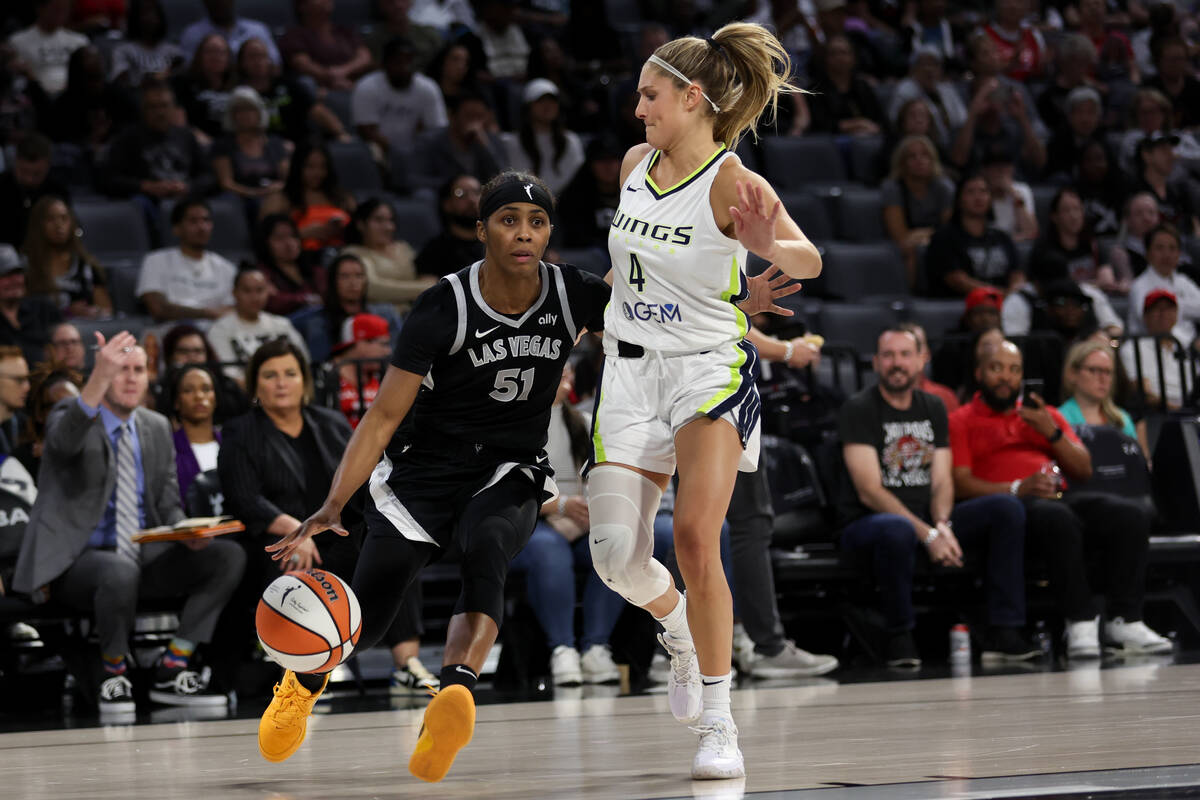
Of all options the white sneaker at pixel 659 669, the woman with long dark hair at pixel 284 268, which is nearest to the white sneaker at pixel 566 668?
the white sneaker at pixel 659 669

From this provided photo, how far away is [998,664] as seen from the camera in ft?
23.3

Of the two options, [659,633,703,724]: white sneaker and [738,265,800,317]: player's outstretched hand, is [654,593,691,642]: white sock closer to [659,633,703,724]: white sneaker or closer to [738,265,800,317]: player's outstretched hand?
[659,633,703,724]: white sneaker

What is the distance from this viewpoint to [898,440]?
756cm

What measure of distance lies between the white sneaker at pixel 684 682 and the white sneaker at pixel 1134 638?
12.5 feet

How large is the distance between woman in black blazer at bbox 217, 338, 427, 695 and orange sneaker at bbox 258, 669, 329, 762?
8.37ft

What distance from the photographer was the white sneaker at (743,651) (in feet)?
22.9

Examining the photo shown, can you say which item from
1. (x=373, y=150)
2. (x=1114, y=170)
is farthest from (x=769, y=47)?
(x=1114, y=170)

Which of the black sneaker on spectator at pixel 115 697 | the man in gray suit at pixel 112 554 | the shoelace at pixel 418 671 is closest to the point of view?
the black sneaker on spectator at pixel 115 697

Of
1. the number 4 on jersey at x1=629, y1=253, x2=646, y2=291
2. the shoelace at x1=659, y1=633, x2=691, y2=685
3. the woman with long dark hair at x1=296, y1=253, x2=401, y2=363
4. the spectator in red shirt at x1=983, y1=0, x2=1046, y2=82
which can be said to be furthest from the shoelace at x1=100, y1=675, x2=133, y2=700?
the spectator in red shirt at x1=983, y1=0, x2=1046, y2=82

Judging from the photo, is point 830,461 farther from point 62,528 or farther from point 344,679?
point 62,528

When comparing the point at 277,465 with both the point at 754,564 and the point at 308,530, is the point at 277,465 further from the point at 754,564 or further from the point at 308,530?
the point at 308,530

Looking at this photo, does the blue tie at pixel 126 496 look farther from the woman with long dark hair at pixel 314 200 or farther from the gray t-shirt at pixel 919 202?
the gray t-shirt at pixel 919 202

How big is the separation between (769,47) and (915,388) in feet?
12.0

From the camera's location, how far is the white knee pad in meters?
4.04
